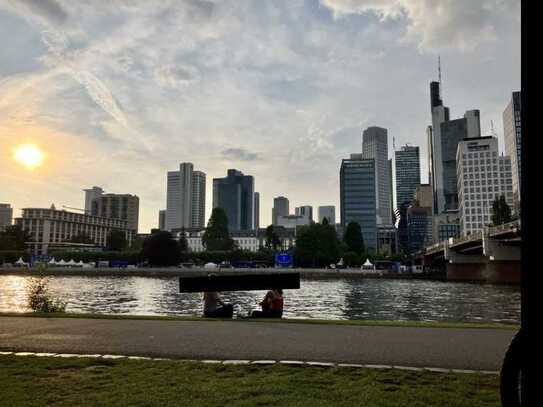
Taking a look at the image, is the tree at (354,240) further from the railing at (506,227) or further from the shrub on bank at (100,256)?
the railing at (506,227)

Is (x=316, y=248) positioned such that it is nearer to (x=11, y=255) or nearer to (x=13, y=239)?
(x=11, y=255)

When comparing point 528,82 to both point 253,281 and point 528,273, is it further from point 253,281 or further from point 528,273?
point 253,281

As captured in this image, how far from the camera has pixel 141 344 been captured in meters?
11.4

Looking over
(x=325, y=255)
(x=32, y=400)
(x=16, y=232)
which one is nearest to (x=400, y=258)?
(x=325, y=255)

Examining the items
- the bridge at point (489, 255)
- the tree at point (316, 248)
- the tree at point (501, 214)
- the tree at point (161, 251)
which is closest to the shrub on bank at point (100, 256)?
the tree at point (161, 251)

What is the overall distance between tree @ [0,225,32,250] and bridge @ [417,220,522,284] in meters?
150

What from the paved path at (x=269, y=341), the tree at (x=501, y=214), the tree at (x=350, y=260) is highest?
the tree at (x=501, y=214)

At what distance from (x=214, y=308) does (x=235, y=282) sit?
2614 mm

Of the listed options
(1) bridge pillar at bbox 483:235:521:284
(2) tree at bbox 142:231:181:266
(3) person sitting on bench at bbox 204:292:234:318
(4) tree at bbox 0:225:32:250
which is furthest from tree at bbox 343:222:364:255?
(3) person sitting on bench at bbox 204:292:234:318

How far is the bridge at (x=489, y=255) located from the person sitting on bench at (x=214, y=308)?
2292 inches

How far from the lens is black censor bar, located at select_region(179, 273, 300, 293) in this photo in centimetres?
1781

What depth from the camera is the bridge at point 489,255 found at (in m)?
80.8

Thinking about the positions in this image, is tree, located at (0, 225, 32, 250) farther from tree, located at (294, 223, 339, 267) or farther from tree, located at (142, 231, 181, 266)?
tree, located at (294, 223, 339, 267)

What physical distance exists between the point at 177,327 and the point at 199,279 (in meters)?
3.60
